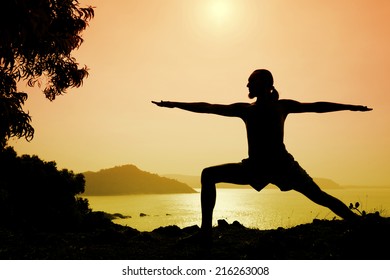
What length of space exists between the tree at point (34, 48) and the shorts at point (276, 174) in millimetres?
6322

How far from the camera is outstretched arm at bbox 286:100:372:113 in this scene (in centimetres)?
515

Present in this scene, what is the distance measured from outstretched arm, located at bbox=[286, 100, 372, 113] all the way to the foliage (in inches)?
460

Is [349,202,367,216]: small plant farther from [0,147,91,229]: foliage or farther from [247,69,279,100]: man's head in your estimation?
[0,147,91,229]: foliage

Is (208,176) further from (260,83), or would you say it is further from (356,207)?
(356,207)

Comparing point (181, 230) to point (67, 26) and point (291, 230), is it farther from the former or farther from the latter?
point (67, 26)

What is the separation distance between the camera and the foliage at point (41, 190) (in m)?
15.2

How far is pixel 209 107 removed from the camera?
205 inches

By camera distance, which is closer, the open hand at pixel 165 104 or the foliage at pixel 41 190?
the open hand at pixel 165 104

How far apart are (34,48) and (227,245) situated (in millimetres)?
7774

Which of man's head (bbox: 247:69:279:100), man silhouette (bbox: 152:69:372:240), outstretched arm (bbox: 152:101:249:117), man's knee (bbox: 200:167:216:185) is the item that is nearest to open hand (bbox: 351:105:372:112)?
man silhouette (bbox: 152:69:372:240)

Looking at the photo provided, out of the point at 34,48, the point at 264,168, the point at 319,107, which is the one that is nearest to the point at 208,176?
the point at 264,168

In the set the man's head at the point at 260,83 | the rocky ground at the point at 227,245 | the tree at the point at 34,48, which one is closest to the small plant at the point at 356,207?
the rocky ground at the point at 227,245

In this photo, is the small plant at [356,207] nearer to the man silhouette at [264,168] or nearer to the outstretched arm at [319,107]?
the man silhouette at [264,168]
